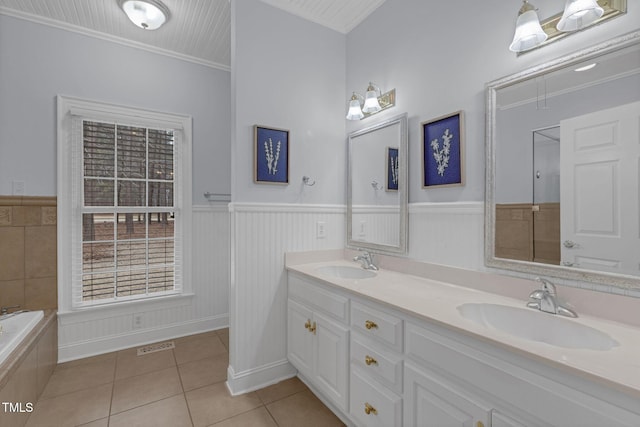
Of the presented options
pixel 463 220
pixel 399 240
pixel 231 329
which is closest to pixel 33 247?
pixel 231 329

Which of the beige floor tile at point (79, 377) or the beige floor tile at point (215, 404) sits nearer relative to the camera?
the beige floor tile at point (215, 404)

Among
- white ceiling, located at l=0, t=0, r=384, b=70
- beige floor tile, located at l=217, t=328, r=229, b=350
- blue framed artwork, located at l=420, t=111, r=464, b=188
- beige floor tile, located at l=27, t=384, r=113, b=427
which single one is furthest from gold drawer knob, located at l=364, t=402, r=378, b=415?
white ceiling, located at l=0, t=0, r=384, b=70

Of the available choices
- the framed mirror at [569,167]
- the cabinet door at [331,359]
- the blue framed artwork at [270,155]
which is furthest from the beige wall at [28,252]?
the framed mirror at [569,167]

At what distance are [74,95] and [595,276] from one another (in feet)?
12.2

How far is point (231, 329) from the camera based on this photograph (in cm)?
212

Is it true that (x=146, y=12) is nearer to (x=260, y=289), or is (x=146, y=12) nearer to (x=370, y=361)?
(x=260, y=289)

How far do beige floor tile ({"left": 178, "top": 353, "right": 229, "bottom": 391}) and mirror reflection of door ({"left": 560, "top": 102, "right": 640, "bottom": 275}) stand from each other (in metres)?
2.38

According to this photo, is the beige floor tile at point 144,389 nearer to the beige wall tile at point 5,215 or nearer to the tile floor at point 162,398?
the tile floor at point 162,398

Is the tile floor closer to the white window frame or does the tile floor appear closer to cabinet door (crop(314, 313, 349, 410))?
cabinet door (crop(314, 313, 349, 410))

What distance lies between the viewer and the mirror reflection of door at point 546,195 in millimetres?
1267

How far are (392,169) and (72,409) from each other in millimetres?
2644

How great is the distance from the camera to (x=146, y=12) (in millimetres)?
2273

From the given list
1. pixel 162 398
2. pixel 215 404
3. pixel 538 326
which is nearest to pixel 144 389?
pixel 162 398

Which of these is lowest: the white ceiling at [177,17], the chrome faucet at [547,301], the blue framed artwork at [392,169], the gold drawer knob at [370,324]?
the gold drawer knob at [370,324]
